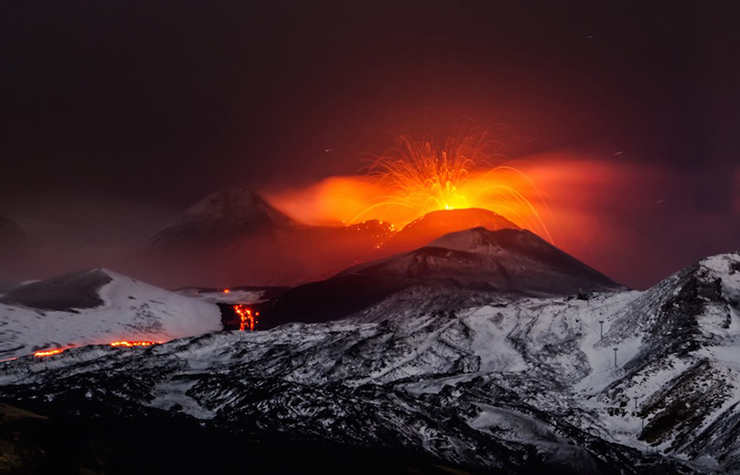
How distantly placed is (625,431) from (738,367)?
27951 millimetres

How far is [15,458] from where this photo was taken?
133125 millimetres

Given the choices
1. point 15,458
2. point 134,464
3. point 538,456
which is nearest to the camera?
point 15,458

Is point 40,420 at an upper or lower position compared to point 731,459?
upper

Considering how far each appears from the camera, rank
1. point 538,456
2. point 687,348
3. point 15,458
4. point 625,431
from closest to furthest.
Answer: point 15,458 → point 538,456 → point 625,431 → point 687,348

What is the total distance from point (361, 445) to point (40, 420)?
53970 millimetres

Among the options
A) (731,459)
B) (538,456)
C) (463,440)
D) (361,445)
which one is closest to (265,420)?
(361,445)

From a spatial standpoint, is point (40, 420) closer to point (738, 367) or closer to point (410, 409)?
point (410, 409)

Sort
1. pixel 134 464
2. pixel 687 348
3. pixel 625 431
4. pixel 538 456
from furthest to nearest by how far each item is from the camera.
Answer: pixel 687 348 → pixel 625 431 → pixel 538 456 → pixel 134 464

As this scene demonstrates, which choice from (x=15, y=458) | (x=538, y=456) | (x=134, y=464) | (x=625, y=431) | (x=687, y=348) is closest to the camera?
(x=15, y=458)

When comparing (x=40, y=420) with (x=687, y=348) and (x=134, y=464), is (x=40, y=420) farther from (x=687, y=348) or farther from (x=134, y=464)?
(x=687, y=348)

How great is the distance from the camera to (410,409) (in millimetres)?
188875

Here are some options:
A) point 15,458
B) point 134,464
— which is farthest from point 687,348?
point 15,458

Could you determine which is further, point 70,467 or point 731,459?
point 731,459

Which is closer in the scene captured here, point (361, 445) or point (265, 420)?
point (361, 445)
